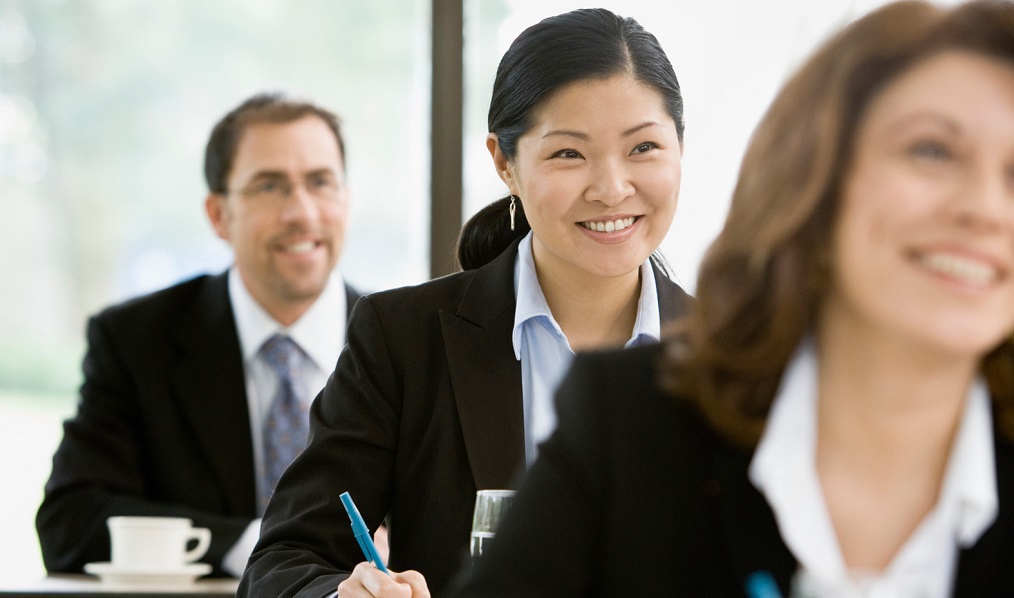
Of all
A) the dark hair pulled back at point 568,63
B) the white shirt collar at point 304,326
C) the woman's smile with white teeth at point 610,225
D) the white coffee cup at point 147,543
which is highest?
the dark hair pulled back at point 568,63

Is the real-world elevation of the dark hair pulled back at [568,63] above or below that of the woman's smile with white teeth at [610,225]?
above

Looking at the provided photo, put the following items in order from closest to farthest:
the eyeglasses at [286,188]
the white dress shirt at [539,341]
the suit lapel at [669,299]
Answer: the white dress shirt at [539,341], the suit lapel at [669,299], the eyeglasses at [286,188]

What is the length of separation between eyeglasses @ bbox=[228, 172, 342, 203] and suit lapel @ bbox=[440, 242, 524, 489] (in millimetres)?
1501

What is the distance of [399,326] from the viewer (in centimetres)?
226

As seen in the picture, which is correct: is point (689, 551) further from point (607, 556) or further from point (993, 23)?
point (993, 23)

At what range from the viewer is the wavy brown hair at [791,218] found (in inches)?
48.4

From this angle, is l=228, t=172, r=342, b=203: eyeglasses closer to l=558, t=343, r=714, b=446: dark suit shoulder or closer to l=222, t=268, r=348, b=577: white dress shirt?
l=222, t=268, r=348, b=577: white dress shirt

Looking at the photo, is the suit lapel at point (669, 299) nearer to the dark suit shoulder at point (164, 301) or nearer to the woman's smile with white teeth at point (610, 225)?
the woman's smile with white teeth at point (610, 225)

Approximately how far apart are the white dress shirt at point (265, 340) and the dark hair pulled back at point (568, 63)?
1229 millimetres

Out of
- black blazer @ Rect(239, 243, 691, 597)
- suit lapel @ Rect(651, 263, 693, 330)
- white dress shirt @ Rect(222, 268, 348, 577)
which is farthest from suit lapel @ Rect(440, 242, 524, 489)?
white dress shirt @ Rect(222, 268, 348, 577)

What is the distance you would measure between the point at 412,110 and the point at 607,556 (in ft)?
10.4

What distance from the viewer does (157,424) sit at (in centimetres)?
348

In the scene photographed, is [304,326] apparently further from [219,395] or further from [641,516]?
[641,516]

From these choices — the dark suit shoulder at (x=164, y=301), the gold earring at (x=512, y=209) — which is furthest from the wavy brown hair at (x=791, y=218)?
the dark suit shoulder at (x=164, y=301)
